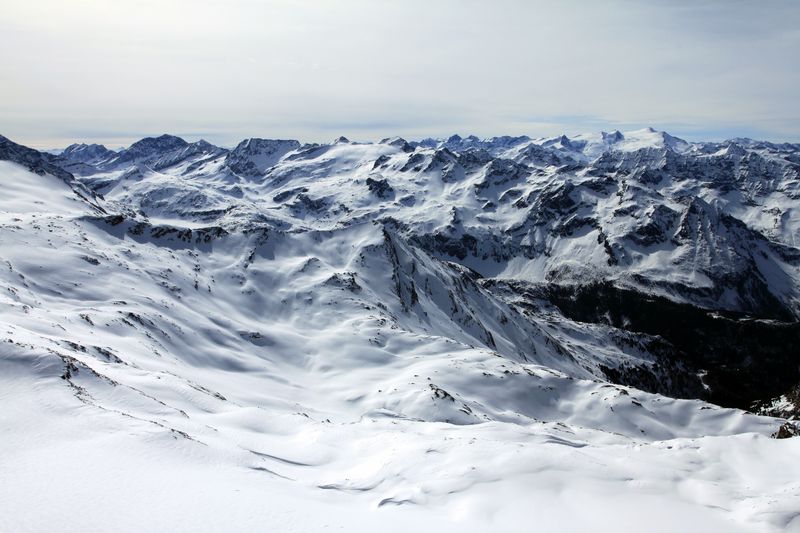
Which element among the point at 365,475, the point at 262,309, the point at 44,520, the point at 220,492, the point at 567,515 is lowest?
the point at 262,309

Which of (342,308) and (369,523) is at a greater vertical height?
(369,523)

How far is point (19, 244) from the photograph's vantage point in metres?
96.4

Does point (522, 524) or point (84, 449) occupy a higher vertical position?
point (84, 449)

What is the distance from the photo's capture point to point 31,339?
42469 mm

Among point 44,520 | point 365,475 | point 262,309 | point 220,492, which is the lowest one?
point 262,309

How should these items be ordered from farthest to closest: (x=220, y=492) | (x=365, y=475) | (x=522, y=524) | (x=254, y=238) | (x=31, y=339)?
(x=254, y=238) → (x=31, y=339) → (x=365, y=475) → (x=522, y=524) → (x=220, y=492)

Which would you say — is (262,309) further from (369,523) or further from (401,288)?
(369,523)

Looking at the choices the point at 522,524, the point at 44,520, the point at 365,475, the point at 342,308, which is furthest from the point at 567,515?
the point at 342,308

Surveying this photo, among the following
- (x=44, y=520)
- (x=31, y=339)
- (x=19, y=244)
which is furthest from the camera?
(x=19, y=244)

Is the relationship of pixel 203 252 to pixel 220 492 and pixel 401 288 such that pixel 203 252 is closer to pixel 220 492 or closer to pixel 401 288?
pixel 401 288

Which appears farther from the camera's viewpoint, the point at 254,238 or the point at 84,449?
the point at 254,238

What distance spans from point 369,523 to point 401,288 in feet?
389

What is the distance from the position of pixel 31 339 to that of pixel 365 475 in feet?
102

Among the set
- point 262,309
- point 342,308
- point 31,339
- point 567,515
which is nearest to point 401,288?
point 342,308
